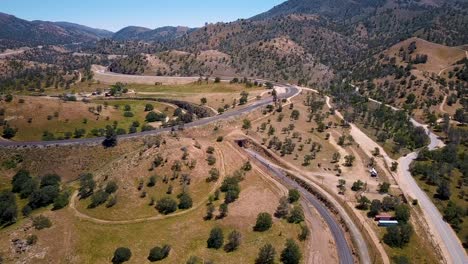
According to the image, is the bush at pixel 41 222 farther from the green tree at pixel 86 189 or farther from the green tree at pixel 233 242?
the green tree at pixel 233 242

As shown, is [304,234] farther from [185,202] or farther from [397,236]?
[185,202]

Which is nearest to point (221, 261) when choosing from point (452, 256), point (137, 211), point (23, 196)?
point (137, 211)

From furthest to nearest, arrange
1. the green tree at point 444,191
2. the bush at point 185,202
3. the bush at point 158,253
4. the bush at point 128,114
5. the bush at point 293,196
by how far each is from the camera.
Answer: the bush at point 128,114 → the green tree at point 444,191 → the bush at point 293,196 → the bush at point 185,202 → the bush at point 158,253

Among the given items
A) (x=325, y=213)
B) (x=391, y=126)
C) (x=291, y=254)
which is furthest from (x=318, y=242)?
(x=391, y=126)

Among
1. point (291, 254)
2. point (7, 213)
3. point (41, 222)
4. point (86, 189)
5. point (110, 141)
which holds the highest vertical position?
point (110, 141)

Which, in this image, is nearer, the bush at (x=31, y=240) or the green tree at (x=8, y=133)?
the bush at (x=31, y=240)

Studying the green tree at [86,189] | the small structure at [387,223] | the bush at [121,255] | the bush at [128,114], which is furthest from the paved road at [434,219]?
the bush at [128,114]
